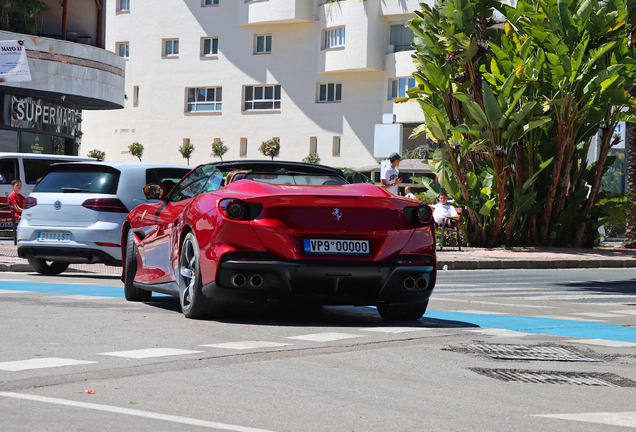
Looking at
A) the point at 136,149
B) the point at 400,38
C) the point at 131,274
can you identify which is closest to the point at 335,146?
the point at 400,38

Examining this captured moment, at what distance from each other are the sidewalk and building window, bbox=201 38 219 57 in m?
41.5

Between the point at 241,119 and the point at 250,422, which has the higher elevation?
the point at 241,119

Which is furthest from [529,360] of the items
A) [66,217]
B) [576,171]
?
[576,171]

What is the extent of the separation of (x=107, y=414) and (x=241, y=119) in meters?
58.3

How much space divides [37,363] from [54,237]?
25.7 ft

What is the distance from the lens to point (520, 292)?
13781mm

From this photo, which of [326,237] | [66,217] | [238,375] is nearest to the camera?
[238,375]

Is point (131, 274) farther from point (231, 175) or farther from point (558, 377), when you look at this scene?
point (558, 377)

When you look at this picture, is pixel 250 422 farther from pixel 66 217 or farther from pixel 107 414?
pixel 66 217

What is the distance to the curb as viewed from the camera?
65.1 feet

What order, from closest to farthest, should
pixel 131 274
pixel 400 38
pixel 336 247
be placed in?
pixel 336 247
pixel 131 274
pixel 400 38

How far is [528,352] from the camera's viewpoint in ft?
23.0

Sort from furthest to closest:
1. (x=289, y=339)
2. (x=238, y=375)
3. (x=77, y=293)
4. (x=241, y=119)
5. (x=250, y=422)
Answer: (x=241, y=119), (x=77, y=293), (x=289, y=339), (x=238, y=375), (x=250, y=422)

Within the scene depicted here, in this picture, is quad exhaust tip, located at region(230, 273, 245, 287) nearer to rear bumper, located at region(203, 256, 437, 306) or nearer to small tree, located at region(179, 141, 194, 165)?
rear bumper, located at region(203, 256, 437, 306)
